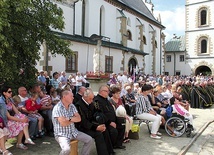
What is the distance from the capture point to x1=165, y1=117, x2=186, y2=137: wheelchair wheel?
7.16 meters

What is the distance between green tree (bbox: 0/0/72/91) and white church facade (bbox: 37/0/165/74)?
8.75 meters

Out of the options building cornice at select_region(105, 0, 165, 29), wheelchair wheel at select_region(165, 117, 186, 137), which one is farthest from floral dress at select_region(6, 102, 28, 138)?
building cornice at select_region(105, 0, 165, 29)

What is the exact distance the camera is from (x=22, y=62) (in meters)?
7.02

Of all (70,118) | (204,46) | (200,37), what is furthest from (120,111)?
(200,37)

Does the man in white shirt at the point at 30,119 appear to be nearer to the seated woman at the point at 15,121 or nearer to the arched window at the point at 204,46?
the seated woman at the point at 15,121

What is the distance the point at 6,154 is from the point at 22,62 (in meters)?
3.01

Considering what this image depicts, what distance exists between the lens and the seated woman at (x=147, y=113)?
6.95 m

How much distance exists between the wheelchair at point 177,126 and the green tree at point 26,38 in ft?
12.3

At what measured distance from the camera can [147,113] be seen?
7090mm

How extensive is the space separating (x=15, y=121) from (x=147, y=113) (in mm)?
3673

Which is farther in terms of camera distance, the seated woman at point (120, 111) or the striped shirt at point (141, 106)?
the striped shirt at point (141, 106)

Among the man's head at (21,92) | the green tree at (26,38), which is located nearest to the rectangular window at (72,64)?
the green tree at (26,38)

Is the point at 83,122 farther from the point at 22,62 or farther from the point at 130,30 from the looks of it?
the point at 130,30

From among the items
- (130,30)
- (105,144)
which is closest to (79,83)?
(105,144)
